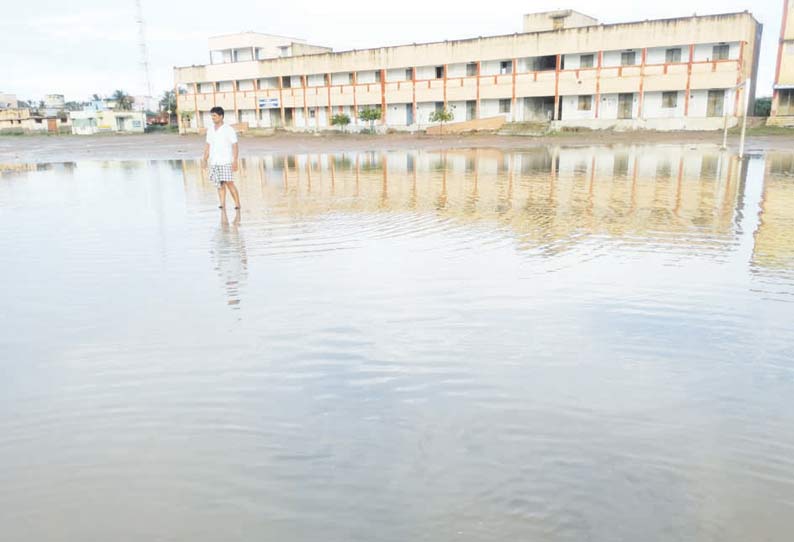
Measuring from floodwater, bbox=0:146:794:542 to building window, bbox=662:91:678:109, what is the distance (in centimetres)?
3852

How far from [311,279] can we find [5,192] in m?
11.9

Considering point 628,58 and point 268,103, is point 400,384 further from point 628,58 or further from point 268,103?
point 268,103

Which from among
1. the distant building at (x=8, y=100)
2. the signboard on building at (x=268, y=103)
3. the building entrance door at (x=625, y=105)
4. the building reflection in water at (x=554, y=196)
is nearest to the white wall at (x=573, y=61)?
the building entrance door at (x=625, y=105)

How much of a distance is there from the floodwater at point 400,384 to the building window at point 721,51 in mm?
38090

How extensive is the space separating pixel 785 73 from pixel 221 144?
140 feet

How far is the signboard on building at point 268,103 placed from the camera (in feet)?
205

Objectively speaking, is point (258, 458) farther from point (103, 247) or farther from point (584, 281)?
point (103, 247)

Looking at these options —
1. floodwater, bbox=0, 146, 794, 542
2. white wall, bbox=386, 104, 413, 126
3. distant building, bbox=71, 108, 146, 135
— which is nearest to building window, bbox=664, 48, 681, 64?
white wall, bbox=386, 104, 413, 126

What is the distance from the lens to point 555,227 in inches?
366

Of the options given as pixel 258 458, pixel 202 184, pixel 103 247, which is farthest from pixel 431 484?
pixel 202 184

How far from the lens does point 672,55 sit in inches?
1719

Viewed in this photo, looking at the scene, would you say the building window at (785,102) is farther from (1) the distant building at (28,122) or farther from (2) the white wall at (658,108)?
(1) the distant building at (28,122)

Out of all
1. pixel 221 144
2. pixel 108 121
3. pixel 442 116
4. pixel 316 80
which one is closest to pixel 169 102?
pixel 108 121

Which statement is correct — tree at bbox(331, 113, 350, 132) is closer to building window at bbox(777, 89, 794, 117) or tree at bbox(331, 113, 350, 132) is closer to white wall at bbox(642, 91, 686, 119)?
white wall at bbox(642, 91, 686, 119)
